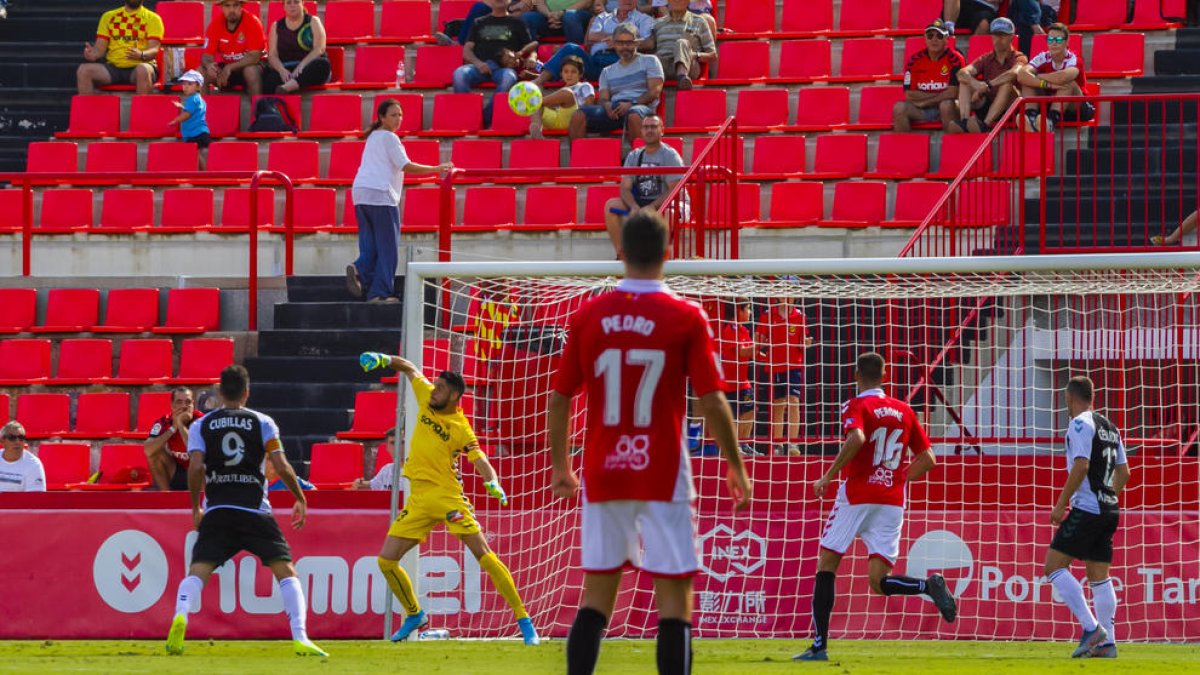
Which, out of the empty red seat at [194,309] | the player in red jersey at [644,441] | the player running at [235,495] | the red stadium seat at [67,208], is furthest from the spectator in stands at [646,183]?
the player in red jersey at [644,441]

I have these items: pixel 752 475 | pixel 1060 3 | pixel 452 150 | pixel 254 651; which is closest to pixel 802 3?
pixel 1060 3

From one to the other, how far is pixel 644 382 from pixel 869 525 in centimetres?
489

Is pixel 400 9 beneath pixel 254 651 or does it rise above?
above

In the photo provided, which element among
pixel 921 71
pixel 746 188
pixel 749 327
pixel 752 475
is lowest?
pixel 752 475

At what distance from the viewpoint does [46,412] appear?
16.7m

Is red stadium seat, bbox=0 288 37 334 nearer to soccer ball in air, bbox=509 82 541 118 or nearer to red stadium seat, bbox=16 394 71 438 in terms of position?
red stadium seat, bbox=16 394 71 438

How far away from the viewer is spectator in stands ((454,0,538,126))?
20656 mm

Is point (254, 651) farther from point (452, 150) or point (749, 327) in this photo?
point (452, 150)

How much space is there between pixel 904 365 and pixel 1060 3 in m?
7.14

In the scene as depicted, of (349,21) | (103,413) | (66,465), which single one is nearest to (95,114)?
(349,21)

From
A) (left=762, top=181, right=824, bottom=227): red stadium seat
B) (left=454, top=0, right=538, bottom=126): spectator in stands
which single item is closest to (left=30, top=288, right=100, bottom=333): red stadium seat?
(left=454, top=0, right=538, bottom=126): spectator in stands

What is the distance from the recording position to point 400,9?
22.3 meters

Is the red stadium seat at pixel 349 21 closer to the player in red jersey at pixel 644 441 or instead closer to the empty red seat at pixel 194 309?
the empty red seat at pixel 194 309

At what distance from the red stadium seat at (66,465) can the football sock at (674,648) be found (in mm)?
10177
